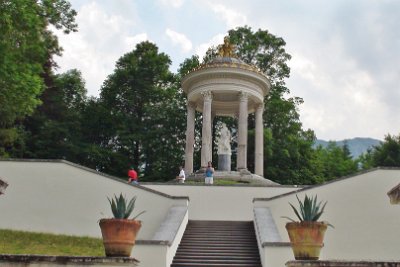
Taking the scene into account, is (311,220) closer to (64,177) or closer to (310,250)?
(310,250)

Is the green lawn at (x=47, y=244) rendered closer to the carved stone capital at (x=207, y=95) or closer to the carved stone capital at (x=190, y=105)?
the carved stone capital at (x=207, y=95)

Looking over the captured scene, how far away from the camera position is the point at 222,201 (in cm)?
2188

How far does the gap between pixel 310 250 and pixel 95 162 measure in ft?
110

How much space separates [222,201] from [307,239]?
11362 millimetres

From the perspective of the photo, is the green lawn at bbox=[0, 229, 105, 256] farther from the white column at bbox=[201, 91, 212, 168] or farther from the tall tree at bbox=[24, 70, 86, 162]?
the tall tree at bbox=[24, 70, 86, 162]

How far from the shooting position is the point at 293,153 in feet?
134

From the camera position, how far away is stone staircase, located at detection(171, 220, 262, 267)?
1456cm

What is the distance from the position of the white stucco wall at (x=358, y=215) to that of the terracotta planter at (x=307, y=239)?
7.41 m

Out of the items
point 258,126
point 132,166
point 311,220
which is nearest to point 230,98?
point 258,126

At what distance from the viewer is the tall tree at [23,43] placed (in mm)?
24281

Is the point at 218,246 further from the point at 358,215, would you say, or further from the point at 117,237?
the point at 117,237

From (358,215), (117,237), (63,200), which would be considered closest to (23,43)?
(63,200)

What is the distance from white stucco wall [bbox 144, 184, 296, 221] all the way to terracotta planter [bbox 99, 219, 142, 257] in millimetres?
11000

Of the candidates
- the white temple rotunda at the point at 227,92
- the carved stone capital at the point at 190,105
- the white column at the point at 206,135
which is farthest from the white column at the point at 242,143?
the carved stone capital at the point at 190,105
